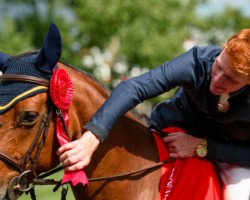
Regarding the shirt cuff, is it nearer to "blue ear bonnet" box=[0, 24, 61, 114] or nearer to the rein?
the rein

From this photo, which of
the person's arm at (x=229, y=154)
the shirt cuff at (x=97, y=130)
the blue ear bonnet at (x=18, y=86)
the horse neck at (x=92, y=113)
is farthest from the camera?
the person's arm at (x=229, y=154)

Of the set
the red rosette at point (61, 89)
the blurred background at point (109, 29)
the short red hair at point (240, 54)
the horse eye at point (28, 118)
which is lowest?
the blurred background at point (109, 29)

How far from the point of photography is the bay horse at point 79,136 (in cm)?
291

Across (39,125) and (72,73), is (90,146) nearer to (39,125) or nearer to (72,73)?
(39,125)

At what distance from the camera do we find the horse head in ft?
9.53

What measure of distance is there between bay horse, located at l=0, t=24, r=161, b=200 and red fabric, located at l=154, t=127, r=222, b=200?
0.07m

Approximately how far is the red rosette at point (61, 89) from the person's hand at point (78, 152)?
226 millimetres

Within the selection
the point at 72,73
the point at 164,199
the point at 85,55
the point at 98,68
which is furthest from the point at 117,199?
the point at 85,55

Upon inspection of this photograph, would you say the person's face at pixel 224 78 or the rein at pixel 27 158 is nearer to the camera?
the rein at pixel 27 158

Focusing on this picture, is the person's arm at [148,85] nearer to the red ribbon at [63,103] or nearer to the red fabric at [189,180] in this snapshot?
the red ribbon at [63,103]

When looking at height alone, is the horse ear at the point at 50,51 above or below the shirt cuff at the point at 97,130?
above

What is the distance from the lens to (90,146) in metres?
2.98

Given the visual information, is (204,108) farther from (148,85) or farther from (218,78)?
(148,85)

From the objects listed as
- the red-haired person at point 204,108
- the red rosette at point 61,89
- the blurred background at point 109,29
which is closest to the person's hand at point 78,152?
the red-haired person at point 204,108
